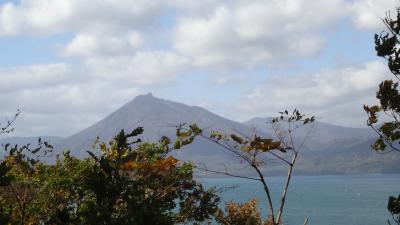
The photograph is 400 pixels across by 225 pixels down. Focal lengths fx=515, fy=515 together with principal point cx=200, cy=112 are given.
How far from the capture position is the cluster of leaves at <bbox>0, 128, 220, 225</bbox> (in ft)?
22.1

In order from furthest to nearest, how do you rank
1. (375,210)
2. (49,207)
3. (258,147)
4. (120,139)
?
(375,210)
(49,207)
(258,147)
(120,139)

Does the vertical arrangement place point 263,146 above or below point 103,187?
above

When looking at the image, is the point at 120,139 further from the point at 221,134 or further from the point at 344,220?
the point at 344,220

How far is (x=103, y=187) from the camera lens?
684cm

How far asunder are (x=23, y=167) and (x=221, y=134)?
10.5 meters

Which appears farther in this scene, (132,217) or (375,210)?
(375,210)

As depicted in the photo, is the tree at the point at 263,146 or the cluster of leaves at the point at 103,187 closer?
the cluster of leaves at the point at 103,187

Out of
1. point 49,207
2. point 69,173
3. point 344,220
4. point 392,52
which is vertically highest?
point 392,52

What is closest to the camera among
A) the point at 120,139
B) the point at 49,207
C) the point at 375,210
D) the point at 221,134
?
the point at 120,139

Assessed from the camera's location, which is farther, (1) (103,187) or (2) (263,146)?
(2) (263,146)

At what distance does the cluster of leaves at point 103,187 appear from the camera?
6.73 meters

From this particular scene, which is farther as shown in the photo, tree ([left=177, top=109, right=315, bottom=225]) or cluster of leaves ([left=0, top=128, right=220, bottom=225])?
tree ([left=177, top=109, right=315, bottom=225])

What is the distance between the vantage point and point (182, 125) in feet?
36.6

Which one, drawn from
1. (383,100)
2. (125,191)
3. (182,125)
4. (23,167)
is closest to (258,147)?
(182,125)
